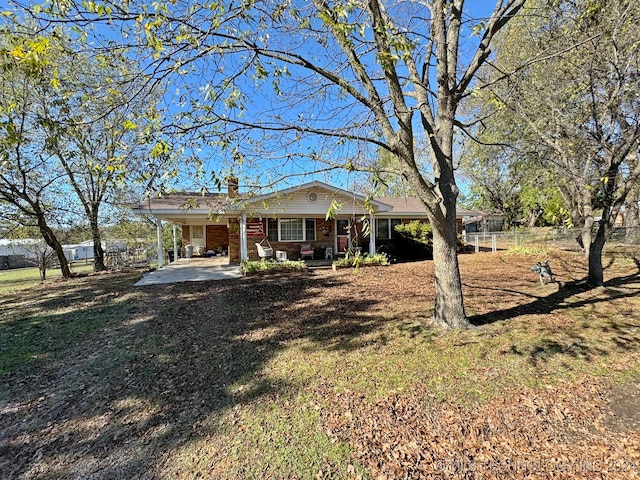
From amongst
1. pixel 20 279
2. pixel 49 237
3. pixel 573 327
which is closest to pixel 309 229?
pixel 49 237

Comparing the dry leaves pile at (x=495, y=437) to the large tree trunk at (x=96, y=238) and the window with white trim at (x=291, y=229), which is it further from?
the large tree trunk at (x=96, y=238)

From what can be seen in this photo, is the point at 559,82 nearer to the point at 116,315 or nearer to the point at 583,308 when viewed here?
the point at 583,308

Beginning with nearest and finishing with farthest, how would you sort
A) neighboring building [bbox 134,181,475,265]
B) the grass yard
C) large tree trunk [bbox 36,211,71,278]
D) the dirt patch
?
the grass yard, the dirt patch, large tree trunk [bbox 36,211,71,278], neighboring building [bbox 134,181,475,265]

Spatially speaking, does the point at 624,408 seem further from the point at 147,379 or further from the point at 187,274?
the point at 187,274

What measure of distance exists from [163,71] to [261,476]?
4.69 metres

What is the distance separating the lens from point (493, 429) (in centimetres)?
291

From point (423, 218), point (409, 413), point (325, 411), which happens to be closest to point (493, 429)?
point (409, 413)

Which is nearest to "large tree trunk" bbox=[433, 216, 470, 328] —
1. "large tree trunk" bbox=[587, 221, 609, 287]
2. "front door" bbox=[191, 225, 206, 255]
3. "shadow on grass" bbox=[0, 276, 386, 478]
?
"shadow on grass" bbox=[0, 276, 386, 478]

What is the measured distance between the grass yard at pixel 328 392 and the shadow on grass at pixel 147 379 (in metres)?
0.02

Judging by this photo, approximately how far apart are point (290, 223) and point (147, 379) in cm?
1219

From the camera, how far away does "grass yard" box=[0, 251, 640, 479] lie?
2635mm

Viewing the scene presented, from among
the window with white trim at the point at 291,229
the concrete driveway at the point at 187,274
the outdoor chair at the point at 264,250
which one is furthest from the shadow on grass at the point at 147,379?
the window with white trim at the point at 291,229

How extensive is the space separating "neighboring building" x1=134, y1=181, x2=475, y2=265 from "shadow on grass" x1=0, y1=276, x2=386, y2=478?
194 inches

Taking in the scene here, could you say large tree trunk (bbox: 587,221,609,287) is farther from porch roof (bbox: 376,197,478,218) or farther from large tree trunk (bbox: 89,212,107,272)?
large tree trunk (bbox: 89,212,107,272)
